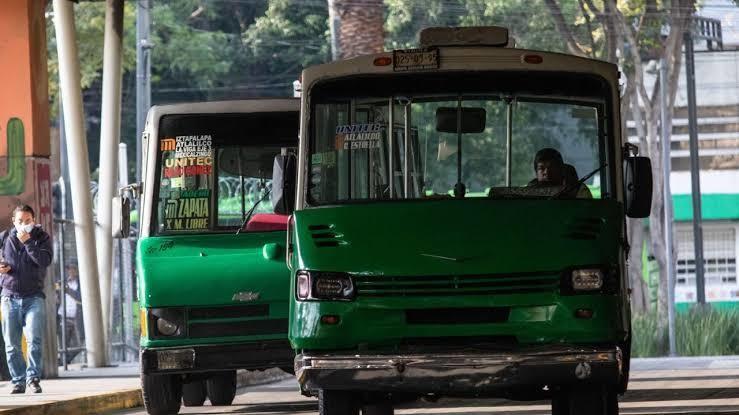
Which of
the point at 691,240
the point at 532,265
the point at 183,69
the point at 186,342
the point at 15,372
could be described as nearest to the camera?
the point at 532,265

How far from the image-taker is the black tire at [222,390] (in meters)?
18.8

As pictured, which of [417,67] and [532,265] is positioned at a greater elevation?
[417,67]

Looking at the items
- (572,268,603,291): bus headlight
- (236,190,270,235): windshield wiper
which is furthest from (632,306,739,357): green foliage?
(572,268,603,291): bus headlight

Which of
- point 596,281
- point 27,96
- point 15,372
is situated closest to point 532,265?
point 596,281

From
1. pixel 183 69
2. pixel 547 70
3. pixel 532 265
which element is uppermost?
pixel 183 69

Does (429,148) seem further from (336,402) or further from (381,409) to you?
(381,409)

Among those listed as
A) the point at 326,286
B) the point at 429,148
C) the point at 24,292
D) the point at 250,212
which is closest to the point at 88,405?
the point at 24,292

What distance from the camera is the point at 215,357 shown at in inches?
621

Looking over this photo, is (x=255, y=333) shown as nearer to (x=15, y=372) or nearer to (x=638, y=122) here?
(x=15, y=372)

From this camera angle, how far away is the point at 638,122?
132ft

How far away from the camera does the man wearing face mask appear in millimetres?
19484

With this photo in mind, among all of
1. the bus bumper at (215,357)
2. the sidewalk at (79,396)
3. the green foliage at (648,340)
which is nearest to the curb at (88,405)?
the sidewalk at (79,396)

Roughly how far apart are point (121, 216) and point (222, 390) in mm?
3260

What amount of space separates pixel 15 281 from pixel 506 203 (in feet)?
31.2
